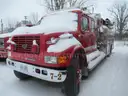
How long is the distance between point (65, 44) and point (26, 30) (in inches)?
50.0

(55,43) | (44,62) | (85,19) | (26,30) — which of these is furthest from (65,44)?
(85,19)

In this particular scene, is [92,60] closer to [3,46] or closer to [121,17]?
[3,46]

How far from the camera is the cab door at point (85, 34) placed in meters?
4.52

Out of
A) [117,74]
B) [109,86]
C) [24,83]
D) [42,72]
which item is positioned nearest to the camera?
[42,72]

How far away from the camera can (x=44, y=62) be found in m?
3.30

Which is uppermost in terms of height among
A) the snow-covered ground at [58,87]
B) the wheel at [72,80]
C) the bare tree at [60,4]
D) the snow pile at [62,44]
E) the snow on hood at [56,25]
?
the bare tree at [60,4]

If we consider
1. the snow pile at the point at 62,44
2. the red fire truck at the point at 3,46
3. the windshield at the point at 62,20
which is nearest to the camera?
the snow pile at the point at 62,44

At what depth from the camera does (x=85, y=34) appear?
4699mm

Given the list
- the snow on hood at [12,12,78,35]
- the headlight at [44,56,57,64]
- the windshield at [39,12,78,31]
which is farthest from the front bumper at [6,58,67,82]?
the windshield at [39,12,78,31]

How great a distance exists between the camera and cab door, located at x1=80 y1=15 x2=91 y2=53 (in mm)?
4516

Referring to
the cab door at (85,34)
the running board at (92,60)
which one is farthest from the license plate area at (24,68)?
the running board at (92,60)

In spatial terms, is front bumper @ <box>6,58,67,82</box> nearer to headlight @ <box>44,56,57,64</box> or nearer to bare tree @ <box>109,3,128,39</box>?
headlight @ <box>44,56,57,64</box>

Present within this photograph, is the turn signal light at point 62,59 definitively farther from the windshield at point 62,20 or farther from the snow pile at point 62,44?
the windshield at point 62,20

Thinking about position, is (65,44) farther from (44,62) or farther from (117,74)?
(117,74)
